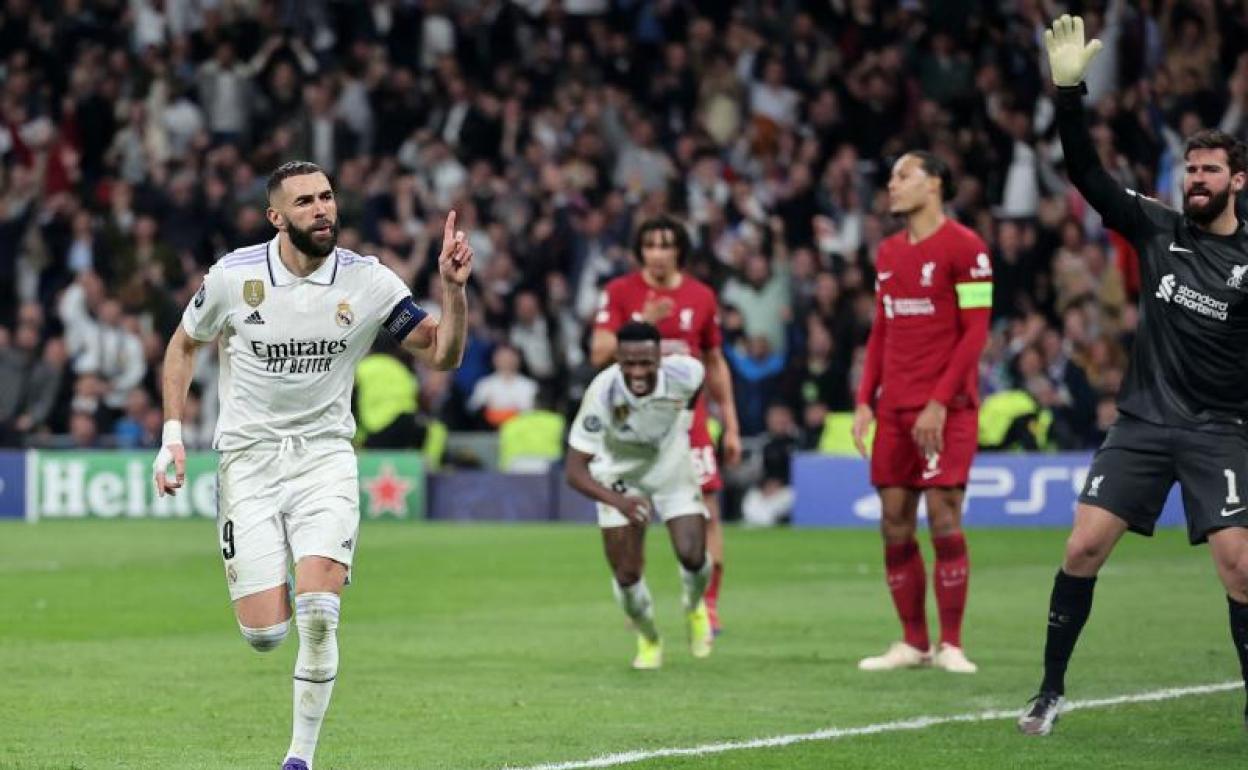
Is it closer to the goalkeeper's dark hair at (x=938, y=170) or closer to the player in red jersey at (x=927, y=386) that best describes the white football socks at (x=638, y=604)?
the player in red jersey at (x=927, y=386)

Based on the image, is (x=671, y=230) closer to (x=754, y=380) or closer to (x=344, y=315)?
(x=344, y=315)

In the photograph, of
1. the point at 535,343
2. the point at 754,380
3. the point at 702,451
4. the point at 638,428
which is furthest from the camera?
the point at 535,343

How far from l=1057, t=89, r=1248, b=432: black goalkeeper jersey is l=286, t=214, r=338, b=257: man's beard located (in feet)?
9.49

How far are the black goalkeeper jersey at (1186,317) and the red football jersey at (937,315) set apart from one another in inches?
102

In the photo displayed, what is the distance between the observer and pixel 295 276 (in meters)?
9.13

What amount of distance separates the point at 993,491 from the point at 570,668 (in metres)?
11.5

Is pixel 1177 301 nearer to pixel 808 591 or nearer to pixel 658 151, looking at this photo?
pixel 808 591

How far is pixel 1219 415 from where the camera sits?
9.74 metres

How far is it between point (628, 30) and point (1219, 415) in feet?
69.2

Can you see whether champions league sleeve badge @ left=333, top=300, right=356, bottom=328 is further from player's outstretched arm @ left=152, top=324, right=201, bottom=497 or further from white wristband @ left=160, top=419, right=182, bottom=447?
white wristband @ left=160, top=419, right=182, bottom=447

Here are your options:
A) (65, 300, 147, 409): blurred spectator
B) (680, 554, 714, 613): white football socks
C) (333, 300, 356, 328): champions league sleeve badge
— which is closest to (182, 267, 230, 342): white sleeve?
(333, 300, 356, 328): champions league sleeve badge

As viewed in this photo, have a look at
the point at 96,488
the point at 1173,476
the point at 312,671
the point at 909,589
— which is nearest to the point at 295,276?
the point at 312,671

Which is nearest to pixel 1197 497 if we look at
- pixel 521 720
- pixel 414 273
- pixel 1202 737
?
pixel 1202 737

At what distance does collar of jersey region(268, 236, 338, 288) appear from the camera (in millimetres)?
9102
